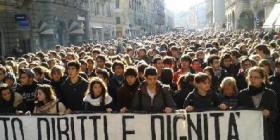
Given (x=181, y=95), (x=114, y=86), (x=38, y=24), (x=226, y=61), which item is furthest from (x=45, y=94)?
(x=38, y=24)

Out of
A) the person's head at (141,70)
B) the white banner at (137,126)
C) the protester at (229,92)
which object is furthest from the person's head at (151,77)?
the person's head at (141,70)

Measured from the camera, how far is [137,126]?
25.7 ft

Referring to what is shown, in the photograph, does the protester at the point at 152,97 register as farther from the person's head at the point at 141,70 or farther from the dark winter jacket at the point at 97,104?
the person's head at the point at 141,70

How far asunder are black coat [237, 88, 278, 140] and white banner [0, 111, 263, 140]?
85 millimetres

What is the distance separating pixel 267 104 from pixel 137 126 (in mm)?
1742

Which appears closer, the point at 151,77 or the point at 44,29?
the point at 151,77

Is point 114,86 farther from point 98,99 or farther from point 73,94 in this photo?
point 98,99

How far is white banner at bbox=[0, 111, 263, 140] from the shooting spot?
7617 mm

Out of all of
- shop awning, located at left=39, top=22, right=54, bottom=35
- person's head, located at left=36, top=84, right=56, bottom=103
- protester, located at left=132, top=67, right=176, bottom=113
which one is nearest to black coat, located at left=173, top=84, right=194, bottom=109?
protester, located at left=132, top=67, right=176, bottom=113

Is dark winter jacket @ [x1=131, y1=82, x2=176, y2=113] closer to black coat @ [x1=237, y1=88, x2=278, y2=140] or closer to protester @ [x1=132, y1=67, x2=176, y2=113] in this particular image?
protester @ [x1=132, y1=67, x2=176, y2=113]

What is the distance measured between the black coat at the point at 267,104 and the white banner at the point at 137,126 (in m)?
0.09

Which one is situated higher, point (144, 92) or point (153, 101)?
point (144, 92)

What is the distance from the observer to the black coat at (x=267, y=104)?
745 centimetres

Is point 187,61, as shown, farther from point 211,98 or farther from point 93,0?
point 93,0
